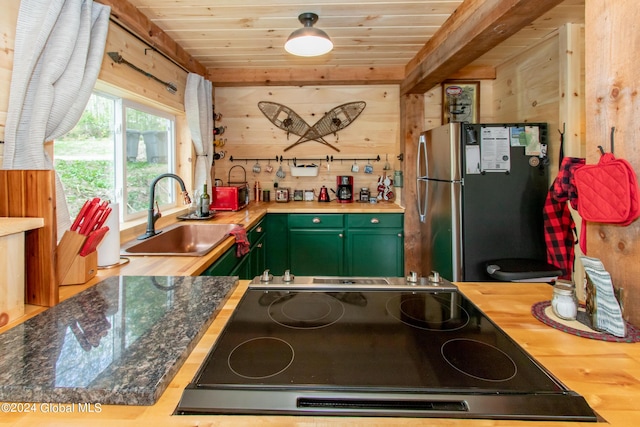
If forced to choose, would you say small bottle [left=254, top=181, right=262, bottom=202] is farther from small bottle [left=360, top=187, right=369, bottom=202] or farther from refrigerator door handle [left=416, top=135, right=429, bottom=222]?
refrigerator door handle [left=416, top=135, right=429, bottom=222]

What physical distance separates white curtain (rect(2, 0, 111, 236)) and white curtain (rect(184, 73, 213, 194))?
4.65 feet

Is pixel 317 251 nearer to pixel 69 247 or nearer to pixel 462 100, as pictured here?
pixel 462 100

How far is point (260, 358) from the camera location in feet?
2.35

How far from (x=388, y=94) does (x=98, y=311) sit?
354 centimetres

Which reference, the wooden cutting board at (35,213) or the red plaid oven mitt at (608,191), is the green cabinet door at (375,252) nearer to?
the red plaid oven mitt at (608,191)

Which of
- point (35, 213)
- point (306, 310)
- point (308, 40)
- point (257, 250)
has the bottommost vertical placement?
point (257, 250)

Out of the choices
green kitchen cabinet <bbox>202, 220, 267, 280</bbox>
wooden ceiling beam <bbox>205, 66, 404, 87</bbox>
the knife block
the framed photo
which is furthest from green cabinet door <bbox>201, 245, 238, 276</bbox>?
the framed photo

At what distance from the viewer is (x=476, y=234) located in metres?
2.59

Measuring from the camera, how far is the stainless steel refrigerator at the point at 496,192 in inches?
101

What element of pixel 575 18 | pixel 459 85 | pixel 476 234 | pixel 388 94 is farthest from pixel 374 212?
pixel 575 18

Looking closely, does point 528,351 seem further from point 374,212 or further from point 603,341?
A: point 374,212

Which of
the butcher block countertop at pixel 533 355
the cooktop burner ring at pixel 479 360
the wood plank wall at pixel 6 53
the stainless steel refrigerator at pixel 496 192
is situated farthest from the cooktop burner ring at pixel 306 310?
the stainless steel refrigerator at pixel 496 192

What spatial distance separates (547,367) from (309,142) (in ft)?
11.4

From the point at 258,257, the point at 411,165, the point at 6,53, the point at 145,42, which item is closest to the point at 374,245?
the point at 411,165
